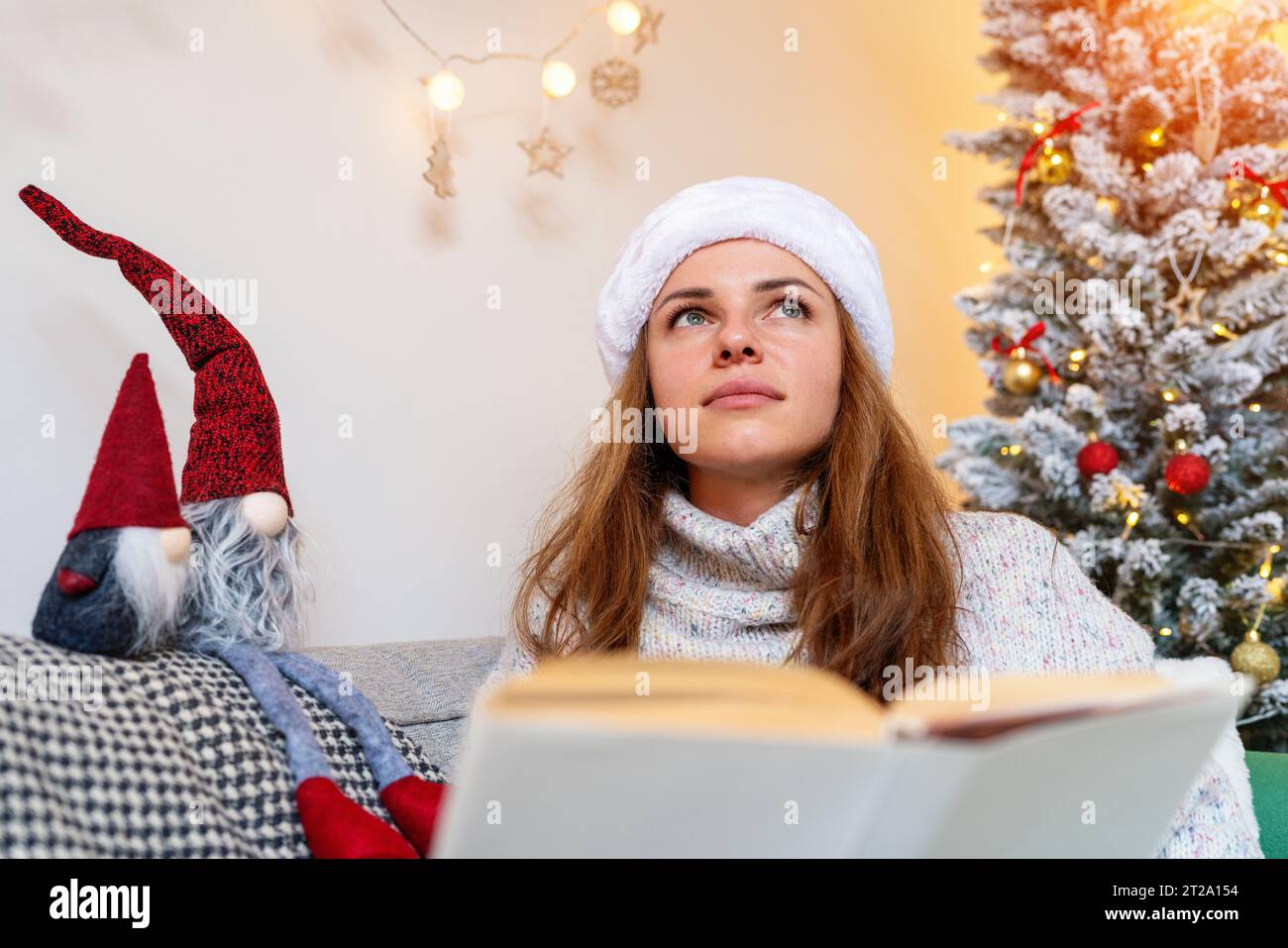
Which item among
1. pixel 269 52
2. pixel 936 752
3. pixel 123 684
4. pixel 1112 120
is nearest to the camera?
pixel 936 752

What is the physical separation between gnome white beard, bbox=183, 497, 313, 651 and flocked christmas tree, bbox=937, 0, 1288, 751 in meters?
1.29

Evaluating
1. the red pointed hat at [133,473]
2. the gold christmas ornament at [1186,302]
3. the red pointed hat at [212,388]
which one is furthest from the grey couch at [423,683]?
the gold christmas ornament at [1186,302]

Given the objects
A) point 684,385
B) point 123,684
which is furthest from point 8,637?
point 684,385

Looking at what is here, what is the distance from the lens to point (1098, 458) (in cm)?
175

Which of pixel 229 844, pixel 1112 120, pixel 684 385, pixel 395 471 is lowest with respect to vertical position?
pixel 229 844

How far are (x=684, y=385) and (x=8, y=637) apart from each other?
2.42 ft

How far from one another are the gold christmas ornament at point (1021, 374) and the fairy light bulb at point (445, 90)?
1023mm

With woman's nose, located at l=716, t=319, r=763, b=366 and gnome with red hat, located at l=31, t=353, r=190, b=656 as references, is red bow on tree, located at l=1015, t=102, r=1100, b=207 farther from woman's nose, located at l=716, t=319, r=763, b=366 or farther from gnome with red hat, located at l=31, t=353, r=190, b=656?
gnome with red hat, located at l=31, t=353, r=190, b=656

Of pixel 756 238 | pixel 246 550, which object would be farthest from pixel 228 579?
pixel 756 238

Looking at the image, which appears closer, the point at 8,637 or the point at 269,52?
the point at 8,637

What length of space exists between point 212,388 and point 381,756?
1.18ft

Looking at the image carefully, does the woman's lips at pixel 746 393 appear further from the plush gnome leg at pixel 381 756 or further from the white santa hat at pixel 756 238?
the plush gnome leg at pixel 381 756

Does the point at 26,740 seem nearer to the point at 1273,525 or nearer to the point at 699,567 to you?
the point at 699,567

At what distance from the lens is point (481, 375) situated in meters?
1.73
